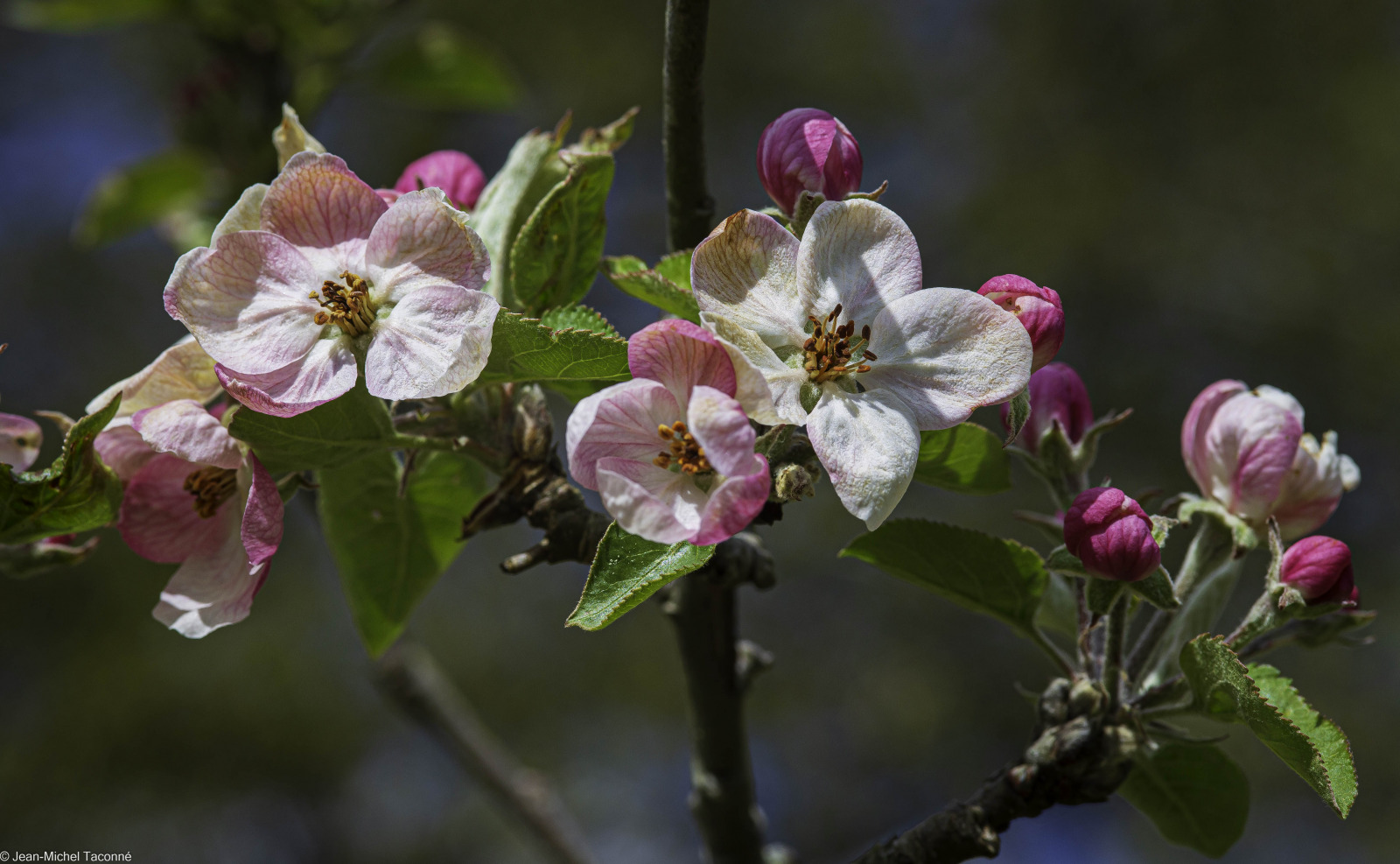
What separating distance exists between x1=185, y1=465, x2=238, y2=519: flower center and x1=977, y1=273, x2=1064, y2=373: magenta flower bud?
0.71 meters

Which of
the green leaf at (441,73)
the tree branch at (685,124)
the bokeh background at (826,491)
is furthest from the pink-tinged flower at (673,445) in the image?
the bokeh background at (826,491)

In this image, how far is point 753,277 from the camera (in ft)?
2.68

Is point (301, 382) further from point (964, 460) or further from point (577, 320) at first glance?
point (964, 460)

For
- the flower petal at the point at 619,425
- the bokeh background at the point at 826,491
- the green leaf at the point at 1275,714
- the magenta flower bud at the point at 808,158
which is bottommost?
the bokeh background at the point at 826,491

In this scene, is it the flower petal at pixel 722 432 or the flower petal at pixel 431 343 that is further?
the flower petal at pixel 431 343

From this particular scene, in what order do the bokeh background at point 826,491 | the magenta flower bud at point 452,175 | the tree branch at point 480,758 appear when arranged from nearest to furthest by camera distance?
the magenta flower bud at point 452,175 → the tree branch at point 480,758 → the bokeh background at point 826,491

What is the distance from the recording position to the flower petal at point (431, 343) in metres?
0.80

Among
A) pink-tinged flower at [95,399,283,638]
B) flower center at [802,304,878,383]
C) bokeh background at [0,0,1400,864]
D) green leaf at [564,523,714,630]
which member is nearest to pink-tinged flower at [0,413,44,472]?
pink-tinged flower at [95,399,283,638]

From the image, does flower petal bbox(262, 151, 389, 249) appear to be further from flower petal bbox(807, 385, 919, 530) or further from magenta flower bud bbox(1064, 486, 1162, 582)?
magenta flower bud bbox(1064, 486, 1162, 582)

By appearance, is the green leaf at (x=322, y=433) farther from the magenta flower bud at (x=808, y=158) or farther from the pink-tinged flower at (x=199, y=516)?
the magenta flower bud at (x=808, y=158)

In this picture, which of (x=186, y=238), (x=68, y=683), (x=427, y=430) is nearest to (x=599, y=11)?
(x=186, y=238)

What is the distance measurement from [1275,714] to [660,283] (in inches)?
24.1

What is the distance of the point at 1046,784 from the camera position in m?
1.02

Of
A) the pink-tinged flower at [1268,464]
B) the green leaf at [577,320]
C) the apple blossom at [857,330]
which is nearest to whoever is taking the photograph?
Result: the apple blossom at [857,330]
